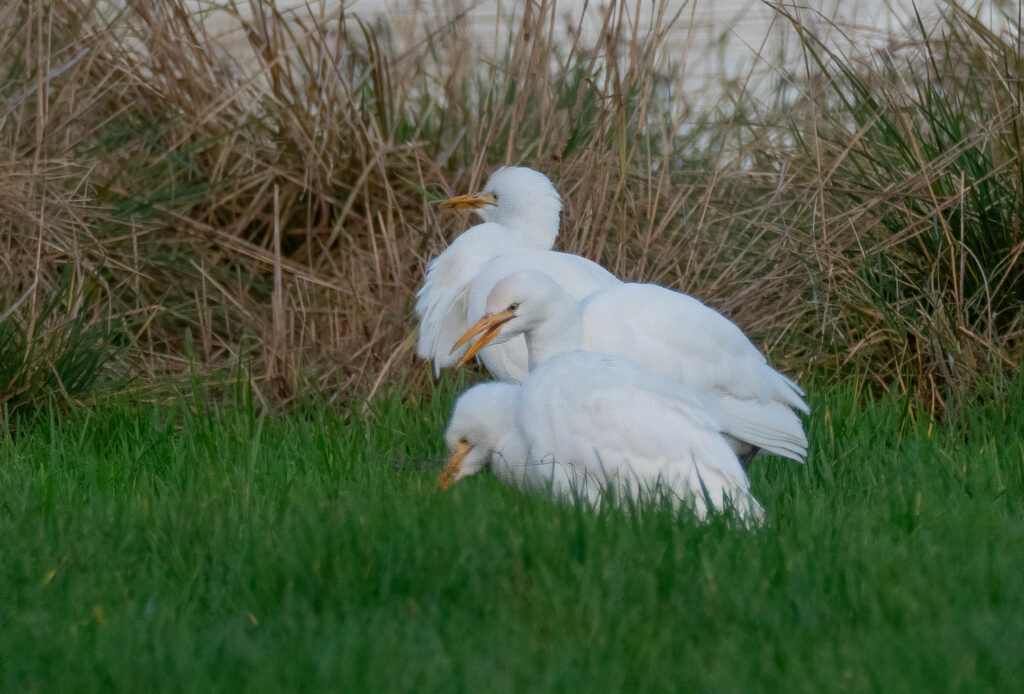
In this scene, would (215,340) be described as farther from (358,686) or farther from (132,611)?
(358,686)

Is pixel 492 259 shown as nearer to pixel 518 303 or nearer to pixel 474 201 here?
pixel 474 201

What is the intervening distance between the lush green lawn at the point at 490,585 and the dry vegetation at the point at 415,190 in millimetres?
1295

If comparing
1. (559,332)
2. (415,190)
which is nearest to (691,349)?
(559,332)

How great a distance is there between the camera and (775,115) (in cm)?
618

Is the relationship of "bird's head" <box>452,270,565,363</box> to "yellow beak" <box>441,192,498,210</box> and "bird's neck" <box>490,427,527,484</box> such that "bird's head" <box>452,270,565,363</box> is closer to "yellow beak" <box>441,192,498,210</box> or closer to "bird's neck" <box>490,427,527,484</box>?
"bird's neck" <box>490,427,527,484</box>

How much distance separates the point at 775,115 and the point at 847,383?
1862 mm

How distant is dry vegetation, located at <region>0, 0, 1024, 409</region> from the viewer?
15.7 ft

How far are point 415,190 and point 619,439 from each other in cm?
251

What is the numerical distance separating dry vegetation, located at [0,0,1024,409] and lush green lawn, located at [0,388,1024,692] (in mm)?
1295

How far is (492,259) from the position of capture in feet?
15.3

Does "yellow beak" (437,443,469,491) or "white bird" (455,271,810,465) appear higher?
"white bird" (455,271,810,465)

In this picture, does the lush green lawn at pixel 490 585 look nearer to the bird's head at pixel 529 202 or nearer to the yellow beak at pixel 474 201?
the bird's head at pixel 529 202

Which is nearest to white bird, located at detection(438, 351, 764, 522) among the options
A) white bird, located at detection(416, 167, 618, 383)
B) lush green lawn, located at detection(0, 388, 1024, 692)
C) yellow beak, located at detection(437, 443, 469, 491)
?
lush green lawn, located at detection(0, 388, 1024, 692)

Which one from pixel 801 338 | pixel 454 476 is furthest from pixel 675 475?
pixel 801 338
